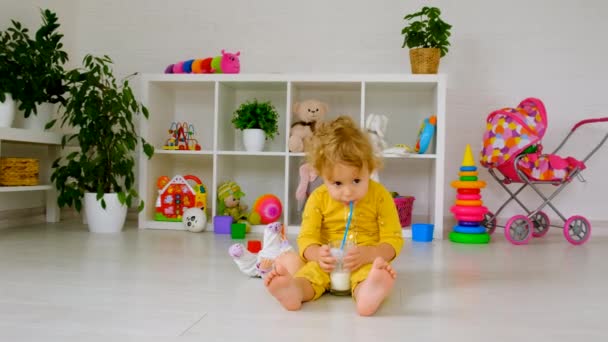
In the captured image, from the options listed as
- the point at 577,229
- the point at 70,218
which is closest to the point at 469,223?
the point at 577,229

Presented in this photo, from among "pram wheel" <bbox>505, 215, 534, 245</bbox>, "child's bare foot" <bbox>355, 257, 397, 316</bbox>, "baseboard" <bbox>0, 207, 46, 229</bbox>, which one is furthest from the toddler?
"baseboard" <bbox>0, 207, 46, 229</bbox>

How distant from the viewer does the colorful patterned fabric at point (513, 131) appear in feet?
9.77

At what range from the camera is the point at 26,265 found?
2025mm

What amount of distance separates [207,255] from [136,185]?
1497 millimetres

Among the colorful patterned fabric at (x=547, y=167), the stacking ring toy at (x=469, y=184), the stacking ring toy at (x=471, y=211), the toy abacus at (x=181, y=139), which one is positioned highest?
the toy abacus at (x=181, y=139)

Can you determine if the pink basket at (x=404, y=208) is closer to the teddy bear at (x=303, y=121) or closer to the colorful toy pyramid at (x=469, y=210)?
the colorful toy pyramid at (x=469, y=210)

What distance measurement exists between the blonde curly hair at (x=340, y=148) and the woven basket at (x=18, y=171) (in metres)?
2.00

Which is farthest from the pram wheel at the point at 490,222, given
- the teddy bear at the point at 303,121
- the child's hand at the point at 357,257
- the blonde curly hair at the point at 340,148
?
the blonde curly hair at the point at 340,148

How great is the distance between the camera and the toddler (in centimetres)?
143

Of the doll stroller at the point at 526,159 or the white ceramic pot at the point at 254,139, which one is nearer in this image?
the doll stroller at the point at 526,159

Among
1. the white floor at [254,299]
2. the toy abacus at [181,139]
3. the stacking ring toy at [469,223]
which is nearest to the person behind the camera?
the white floor at [254,299]

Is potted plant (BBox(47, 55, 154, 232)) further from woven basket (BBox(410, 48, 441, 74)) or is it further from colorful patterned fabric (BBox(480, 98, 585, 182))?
colorful patterned fabric (BBox(480, 98, 585, 182))

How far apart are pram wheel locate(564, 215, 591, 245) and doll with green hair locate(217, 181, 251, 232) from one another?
171cm

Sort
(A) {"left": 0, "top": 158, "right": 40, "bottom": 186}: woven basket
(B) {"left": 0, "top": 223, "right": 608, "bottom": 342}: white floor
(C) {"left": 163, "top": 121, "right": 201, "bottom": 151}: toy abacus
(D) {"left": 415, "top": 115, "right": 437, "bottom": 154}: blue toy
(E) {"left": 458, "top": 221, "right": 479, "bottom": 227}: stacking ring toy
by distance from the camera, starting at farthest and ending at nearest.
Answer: (C) {"left": 163, "top": 121, "right": 201, "bottom": 151}: toy abacus → (D) {"left": 415, "top": 115, "right": 437, "bottom": 154}: blue toy → (E) {"left": 458, "top": 221, "right": 479, "bottom": 227}: stacking ring toy → (A) {"left": 0, "top": 158, "right": 40, "bottom": 186}: woven basket → (B) {"left": 0, "top": 223, "right": 608, "bottom": 342}: white floor
